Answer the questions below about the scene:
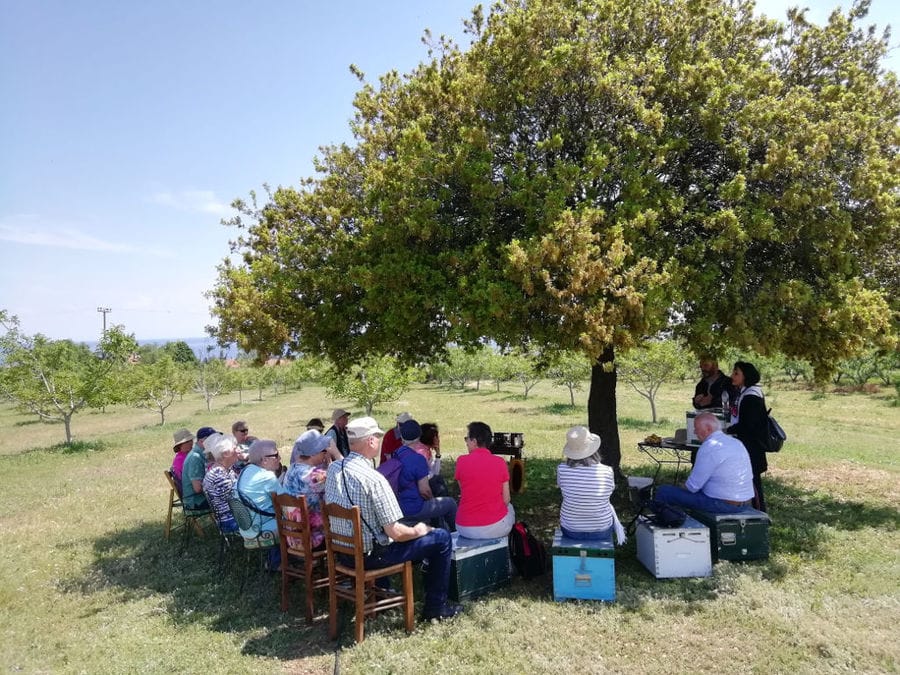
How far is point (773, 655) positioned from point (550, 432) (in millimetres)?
17174

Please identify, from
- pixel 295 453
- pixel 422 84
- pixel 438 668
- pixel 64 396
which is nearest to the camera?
pixel 438 668

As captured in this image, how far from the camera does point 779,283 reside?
26.0ft

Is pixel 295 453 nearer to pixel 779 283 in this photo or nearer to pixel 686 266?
pixel 686 266

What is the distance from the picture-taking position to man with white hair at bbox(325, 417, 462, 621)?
5.39 m

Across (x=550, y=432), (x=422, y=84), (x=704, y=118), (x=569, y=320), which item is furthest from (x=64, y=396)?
(x=704, y=118)

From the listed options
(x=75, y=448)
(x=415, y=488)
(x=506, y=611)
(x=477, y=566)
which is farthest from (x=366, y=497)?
(x=75, y=448)

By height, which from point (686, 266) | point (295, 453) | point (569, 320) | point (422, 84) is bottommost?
point (295, 453)

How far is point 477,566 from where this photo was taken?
6.18 meters

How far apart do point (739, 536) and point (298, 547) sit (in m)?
5.02

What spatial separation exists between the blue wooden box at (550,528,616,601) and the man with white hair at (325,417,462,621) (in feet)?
3.63

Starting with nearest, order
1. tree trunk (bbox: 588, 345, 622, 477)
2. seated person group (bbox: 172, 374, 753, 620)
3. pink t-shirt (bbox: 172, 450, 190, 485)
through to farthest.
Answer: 1. seated person group (bbox: 172, 374, 753, 620)
2. pink t-shirt (bbox: 172, 450, 190, 485)
3. tree trunk (bbox: 588, 345, 622, 477)

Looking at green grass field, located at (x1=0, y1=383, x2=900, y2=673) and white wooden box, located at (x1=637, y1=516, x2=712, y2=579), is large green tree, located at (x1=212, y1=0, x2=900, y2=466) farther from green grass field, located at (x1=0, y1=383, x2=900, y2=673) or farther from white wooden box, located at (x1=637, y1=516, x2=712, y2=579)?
green grass field, located at (x1=0, y1=383, x2=900, y2=673)

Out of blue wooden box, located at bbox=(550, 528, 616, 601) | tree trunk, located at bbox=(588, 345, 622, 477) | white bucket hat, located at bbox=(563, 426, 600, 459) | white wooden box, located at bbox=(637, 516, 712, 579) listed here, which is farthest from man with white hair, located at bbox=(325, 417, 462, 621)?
tree trunk, located at bbox=(588, 345, 622, 477)

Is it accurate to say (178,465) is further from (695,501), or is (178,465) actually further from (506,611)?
(695,501)
